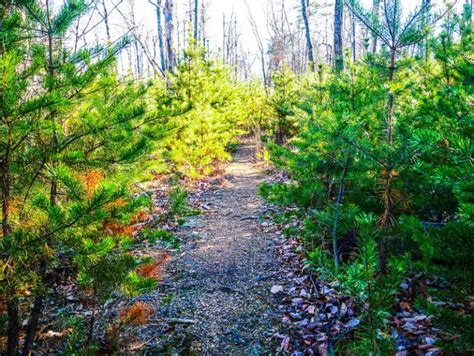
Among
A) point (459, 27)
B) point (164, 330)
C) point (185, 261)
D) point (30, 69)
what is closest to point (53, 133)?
point (30, 69)

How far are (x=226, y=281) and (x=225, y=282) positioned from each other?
3 cm

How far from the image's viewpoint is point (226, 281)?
4258 mm

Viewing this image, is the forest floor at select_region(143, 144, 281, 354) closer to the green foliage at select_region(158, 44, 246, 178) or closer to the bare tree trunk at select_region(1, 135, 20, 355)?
the bare tree trunk at select_region(1, 135, 20, 355)

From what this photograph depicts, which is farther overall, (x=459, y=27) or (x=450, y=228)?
(x=459, y=27)

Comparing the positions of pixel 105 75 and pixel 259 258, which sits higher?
pixel 105 75

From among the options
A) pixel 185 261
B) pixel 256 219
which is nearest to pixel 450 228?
pixel 185 261

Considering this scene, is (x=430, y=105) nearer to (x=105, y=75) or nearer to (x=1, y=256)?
(x=105, y=75)

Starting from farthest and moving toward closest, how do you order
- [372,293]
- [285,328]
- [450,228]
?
[285,328], [450,228], [372,293]

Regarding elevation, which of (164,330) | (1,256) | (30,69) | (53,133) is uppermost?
(30,69)

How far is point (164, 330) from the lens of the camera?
335cm

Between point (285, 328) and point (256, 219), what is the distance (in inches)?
127

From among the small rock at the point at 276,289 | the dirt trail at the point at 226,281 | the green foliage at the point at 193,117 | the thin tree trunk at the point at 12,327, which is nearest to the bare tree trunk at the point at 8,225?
the thin tree trunk at the point at 12,327

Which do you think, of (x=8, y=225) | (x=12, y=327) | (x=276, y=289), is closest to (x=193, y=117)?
(x=276, y=289)

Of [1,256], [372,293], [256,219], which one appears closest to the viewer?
[372,293]
